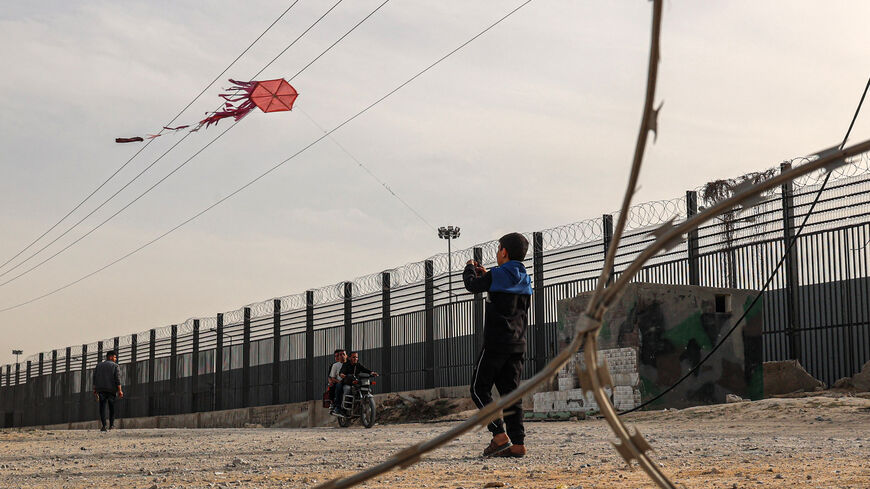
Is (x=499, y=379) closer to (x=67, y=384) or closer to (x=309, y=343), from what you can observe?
(x=309, y=343)

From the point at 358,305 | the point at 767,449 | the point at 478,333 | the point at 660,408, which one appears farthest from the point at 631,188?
the point at 358,305

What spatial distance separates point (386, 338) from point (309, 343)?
2856 mm

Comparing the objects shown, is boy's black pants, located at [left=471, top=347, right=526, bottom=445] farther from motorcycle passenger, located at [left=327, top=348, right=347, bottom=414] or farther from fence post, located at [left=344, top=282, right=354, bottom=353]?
fence post, located at [left=344, top=282, right=354, bottom=353]

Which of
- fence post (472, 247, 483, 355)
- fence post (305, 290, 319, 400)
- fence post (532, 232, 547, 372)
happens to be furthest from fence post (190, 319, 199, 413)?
fence post (532, 232, 547, 372)

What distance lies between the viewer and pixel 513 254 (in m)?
6.04

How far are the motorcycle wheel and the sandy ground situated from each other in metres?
5.43

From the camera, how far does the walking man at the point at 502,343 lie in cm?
582

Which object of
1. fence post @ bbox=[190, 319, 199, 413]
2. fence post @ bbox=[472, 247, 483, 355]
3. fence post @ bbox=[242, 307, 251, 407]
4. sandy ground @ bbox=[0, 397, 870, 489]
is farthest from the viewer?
fence post @ bbox=[190, 319, 199, 413]

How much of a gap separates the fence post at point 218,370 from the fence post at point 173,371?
2.55 meters

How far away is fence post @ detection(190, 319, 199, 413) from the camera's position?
1062 inches

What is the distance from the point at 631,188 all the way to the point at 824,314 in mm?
12819

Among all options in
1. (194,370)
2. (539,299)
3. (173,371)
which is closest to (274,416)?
(194,370)

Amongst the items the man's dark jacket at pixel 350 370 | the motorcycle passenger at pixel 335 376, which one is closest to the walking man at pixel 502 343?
the man's dark jacket at pixel 350 370

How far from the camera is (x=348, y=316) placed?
20969 millimetres
